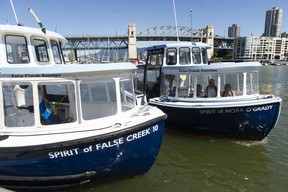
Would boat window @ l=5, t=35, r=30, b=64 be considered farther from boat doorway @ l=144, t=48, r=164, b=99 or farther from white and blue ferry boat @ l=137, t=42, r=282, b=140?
boat doorway @ l=144, t=48, r=164, b=99

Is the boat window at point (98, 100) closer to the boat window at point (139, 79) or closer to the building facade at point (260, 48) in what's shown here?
the boat window at point (139, 79)

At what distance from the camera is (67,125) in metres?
5.70

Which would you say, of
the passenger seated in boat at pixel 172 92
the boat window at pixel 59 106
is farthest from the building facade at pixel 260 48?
the boat window at pixel 59 106

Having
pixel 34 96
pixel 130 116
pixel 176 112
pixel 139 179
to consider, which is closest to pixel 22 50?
pixel 34 96

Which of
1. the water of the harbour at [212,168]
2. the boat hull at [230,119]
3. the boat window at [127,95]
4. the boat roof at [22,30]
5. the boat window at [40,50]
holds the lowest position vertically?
the water of the harbour at [212,168]

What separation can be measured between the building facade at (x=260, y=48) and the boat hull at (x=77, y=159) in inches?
6974

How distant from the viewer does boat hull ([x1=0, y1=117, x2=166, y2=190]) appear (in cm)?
523

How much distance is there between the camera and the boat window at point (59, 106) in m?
5.86

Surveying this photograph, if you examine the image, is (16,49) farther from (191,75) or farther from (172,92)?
(191,75)

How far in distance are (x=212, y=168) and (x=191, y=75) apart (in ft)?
13.9

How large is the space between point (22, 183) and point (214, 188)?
462 centimetres

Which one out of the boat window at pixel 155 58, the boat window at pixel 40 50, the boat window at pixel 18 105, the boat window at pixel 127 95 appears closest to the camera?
the boat window at pixel 18 105

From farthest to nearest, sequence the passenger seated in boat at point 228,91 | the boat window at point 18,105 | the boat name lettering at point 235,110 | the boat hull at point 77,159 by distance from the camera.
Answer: the passenger seated in boat at point 228,91 → the boat name lettering at point 235,110 → the boat window at point 18,105 → the boat hull at point 77,159

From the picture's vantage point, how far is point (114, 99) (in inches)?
246
